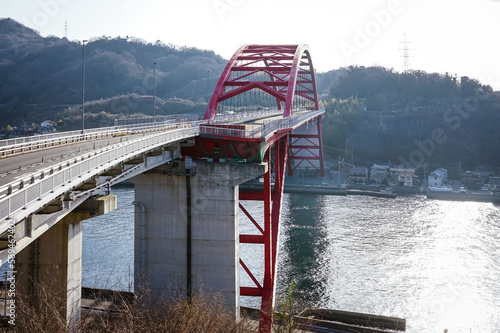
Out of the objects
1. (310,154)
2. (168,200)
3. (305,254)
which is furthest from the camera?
(310,154)

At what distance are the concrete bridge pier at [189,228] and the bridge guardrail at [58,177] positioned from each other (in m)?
4.48

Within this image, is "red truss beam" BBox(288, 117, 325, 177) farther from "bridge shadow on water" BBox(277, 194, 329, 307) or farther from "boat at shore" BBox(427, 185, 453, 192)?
"bridge shadow on water" BBox(277, 194, 329, 307)

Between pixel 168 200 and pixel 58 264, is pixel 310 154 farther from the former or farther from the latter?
pixel 58 264

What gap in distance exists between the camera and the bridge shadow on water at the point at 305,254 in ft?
89.4

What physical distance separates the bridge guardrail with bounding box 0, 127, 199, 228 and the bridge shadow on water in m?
15.2

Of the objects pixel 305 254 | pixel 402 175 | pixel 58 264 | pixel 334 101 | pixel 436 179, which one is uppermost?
pixel 334 101

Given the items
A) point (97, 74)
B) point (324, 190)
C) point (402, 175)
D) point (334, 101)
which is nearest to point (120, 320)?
point (324, 190)

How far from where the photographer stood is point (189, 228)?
62.5 feet

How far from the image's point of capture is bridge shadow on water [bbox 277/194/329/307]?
2725 cm

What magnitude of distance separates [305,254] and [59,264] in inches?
954

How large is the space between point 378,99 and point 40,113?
62.3 meters

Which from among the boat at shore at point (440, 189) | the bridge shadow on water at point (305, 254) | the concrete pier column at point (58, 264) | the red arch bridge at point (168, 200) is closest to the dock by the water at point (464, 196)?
the boat at shore at point (440, 189)

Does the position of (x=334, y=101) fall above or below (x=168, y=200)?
above

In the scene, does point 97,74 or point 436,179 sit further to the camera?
point 97,74
